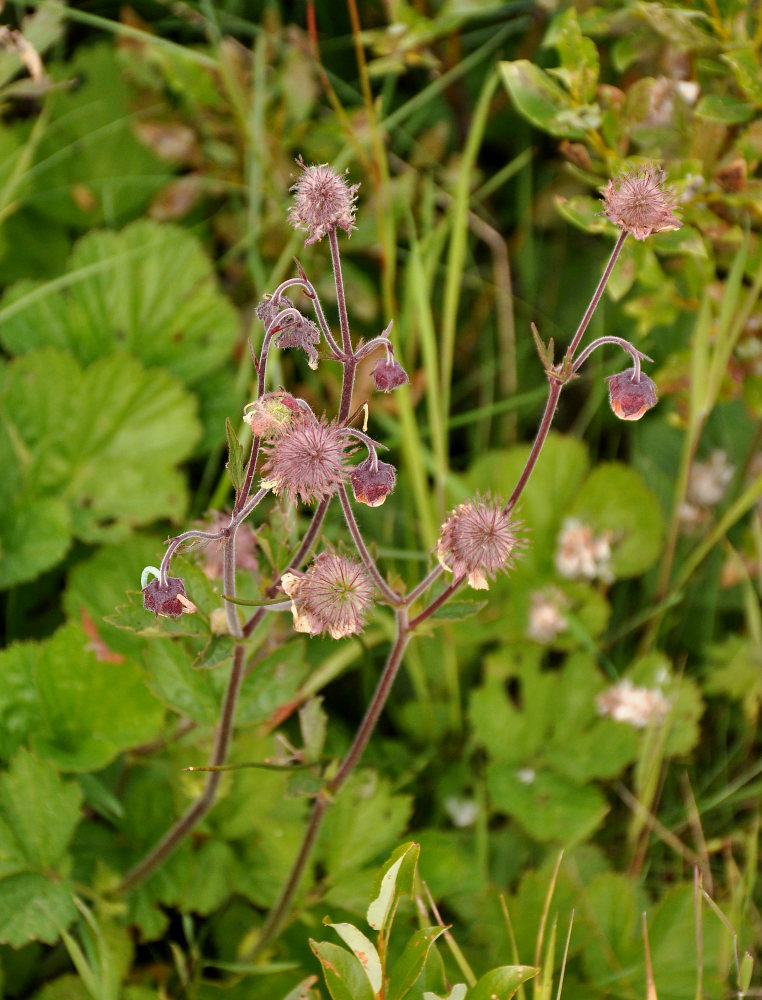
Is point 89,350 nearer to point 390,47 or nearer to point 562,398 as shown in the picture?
point 390,47

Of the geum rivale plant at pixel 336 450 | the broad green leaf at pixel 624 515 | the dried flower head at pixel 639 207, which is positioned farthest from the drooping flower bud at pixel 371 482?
the broad green leaf at pixel 624 515

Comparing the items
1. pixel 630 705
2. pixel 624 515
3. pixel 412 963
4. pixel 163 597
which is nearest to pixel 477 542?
pixel 163 597

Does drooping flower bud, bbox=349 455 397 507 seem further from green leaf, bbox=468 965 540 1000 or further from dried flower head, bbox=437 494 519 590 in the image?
green leaf, bbox=468 965 540 1000

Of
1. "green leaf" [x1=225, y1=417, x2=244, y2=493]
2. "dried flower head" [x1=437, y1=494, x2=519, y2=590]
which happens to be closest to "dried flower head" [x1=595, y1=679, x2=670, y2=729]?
"dried flower head" [x1=437, y1=494, x2=519, y2=590]

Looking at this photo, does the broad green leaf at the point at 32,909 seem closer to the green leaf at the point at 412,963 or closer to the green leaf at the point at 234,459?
the green leaf at the point at 412,963

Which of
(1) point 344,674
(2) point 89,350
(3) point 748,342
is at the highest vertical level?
(2) point 89,350

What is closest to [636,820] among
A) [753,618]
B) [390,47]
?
[753,618]
